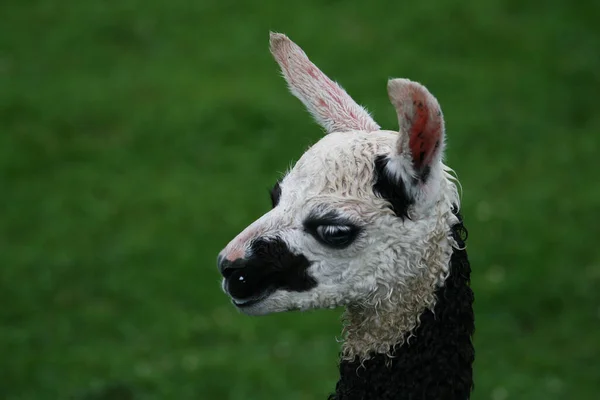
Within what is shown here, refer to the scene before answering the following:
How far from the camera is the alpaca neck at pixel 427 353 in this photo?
4129 millimetres

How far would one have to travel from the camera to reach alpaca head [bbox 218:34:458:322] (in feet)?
13.1

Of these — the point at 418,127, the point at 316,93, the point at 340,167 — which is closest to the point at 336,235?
the point at 340,167

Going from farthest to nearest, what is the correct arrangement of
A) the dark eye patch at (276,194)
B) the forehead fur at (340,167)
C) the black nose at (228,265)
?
the dark eye patch at (276,194) → the forehead fur at (340,167) → the black nose at (228,265)

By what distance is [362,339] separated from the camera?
4230 mm

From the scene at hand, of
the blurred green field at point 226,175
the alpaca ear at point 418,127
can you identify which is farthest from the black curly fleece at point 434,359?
the blurred green field at point 226,175

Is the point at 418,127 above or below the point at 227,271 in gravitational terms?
above

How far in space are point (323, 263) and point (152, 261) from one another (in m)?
7.40

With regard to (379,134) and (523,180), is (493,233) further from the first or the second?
(379,134)

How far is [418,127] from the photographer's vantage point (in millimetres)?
3811

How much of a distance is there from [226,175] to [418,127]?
9121 mm

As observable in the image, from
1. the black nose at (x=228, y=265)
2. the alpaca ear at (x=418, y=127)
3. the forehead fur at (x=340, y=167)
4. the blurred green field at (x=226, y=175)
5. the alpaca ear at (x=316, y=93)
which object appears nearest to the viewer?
the alpaca ear at (x=418, y=127)

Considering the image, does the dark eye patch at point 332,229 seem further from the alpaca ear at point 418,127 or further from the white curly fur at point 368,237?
the alpaca ear at point 418,127

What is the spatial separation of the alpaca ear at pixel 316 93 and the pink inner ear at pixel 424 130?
0.59 meters

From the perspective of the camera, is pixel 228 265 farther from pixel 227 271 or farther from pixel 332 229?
pixel 332 229
